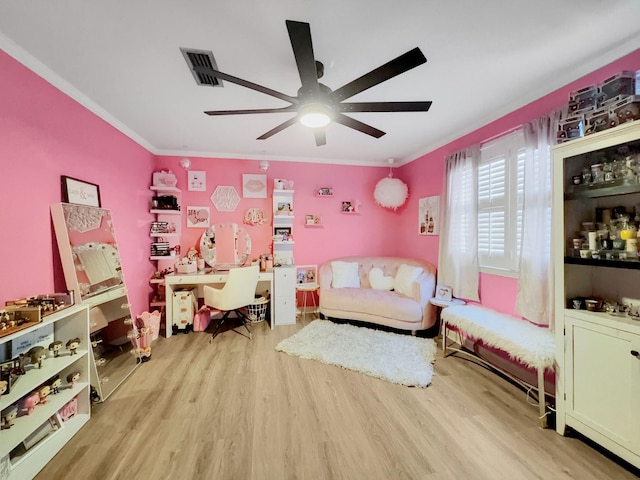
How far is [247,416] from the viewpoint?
1.96 meters

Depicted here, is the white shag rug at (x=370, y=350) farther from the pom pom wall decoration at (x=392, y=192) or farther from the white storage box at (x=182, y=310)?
the pom pom wall decoration at (x=392, y=192)

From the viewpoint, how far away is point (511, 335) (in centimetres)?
212

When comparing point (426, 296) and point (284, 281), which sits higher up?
point (284, 281)

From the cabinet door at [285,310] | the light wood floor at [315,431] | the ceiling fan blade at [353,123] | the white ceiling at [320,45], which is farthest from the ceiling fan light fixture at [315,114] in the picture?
the cabinet door at [285,310]

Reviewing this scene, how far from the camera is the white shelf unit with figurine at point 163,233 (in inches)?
146

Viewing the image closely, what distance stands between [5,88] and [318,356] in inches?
125

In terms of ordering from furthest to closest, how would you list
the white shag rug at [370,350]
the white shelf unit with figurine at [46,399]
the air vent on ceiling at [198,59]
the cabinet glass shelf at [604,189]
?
the white shag rug at [370,350]
the air vent on ceiling at [198,59]
the cabinet glass shelf at [604,189]
the white shelf unit with figurine at [46,399]

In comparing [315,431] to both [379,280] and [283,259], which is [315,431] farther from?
[283,259]

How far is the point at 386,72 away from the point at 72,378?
9.37ft

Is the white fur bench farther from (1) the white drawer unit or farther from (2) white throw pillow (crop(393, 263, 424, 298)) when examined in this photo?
(1) the white drawer unit

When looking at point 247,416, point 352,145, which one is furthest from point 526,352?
point 352,145

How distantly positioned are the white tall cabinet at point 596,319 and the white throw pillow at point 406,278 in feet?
5.91

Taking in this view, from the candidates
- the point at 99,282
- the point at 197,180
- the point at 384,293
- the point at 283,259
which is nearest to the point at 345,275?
the point at 384,293

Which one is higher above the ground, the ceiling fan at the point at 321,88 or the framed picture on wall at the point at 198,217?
the ceiling fan at the point at 321,88
